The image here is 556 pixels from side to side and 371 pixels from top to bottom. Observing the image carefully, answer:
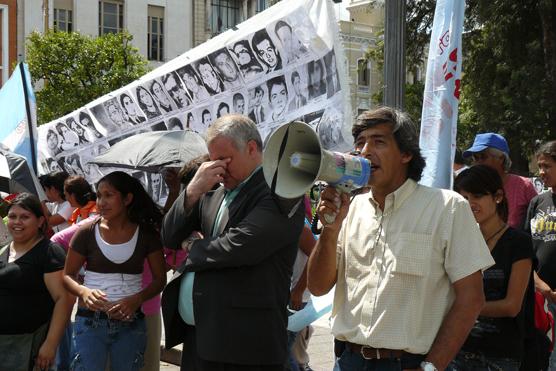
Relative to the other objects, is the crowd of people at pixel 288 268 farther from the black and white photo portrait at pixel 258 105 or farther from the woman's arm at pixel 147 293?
the black and white photo portrait at pixel 258 105

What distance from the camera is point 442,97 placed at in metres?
5.50

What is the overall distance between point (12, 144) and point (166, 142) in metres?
2.45

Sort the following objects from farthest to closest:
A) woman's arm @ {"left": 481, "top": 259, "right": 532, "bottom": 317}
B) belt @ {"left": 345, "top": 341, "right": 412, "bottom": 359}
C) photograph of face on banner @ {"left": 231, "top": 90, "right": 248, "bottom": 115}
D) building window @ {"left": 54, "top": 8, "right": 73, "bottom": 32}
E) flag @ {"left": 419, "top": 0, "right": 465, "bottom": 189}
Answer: building window @ {"left": 54, "top": 8, "right": 73, "bottom": 32} < photograph of face on banner @ {"left": 231, "top": 90, "right": 248, "bottom": 115} < flag @ {"left": 419, "top": 0, "right": 465, "bottom": 189} < woman's arm @ {"left": 481, "top": 259, "right": 532, "bottom": 317} < belt @ {"left": 345, "top": 341, "right": 412, "bottom": 359}

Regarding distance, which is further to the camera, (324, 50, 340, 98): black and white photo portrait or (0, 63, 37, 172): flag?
(0, 63, 37, 172): flag

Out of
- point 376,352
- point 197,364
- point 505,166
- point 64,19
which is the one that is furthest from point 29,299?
point 64,19

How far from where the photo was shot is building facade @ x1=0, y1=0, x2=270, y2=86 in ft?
143

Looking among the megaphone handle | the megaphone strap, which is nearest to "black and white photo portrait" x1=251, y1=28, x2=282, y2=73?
the megaphone strap

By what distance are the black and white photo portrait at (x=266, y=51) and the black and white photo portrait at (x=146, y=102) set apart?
1.18 metres

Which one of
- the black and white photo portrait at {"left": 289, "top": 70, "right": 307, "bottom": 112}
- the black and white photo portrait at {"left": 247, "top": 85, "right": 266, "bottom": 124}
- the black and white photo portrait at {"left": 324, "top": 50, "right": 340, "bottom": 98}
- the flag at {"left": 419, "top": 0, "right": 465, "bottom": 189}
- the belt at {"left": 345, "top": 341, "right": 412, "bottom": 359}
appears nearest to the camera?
the belt at {"left": 345, "top": 341, "right": 412, "bottom": 359}

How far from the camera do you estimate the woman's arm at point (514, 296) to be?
386 centimetres

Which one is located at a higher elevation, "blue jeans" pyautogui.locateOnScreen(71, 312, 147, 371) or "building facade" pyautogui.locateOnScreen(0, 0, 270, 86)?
"building facade" pyautogui.locateOnScreen(0, 0, 270, 86)

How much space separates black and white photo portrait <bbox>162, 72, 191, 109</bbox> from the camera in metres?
6.94

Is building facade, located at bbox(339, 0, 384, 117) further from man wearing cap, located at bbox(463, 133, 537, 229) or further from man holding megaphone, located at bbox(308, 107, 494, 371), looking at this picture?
man holding megaphone, located at bbox(308, 107, 494, 371)

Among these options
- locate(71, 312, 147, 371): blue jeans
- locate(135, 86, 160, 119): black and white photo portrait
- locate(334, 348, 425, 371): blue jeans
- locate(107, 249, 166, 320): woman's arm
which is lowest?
locate(71, 312, 147, 371): blue jeans
